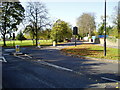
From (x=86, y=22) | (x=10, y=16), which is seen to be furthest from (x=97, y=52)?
(x=86, y=22)

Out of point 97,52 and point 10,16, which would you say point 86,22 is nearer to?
point 10,16

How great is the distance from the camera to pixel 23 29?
32.7 meters

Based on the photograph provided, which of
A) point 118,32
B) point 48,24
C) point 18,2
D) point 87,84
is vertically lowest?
point 87,84

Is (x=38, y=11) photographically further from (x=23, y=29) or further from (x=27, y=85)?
(x=27, y=85)

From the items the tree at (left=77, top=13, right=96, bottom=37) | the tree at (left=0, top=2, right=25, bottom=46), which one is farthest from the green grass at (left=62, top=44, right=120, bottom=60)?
the tree at (left=77, top=13, right=96, bottom=37)

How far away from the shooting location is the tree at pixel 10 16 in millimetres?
30703

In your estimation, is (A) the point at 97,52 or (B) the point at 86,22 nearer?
(A) the point at 97,52

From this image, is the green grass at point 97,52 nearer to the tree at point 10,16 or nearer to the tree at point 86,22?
the tree at point 10,16

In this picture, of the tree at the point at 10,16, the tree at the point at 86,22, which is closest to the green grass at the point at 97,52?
the tree at the point at 10,16

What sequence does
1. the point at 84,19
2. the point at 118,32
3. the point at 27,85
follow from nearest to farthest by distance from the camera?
the point at 27,85
the point at 118,32
the point at 84,19

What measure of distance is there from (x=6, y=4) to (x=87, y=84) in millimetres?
30810

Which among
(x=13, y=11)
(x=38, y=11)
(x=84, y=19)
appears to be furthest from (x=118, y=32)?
(x=84, y=19)

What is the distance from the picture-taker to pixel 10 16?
31891mm

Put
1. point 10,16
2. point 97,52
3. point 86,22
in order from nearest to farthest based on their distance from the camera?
1. point 97,52
2. point 10,16
3. point 86,22
